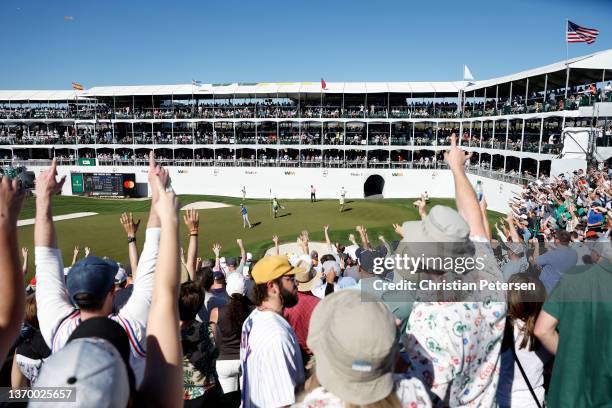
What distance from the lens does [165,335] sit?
86.3 inches

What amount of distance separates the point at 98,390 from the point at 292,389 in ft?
5.89

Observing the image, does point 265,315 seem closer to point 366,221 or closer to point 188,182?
point 366,221

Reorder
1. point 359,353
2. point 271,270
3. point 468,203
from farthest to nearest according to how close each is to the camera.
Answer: point 271,270, point 468,203, point 359,353

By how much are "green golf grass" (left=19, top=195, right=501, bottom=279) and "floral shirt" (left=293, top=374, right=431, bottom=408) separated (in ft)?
57.4

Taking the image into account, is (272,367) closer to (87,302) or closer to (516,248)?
(87,302)

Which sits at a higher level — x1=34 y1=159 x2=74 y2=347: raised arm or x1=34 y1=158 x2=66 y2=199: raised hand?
x1=34 y1=158 x2=66 y2=199: raised hand

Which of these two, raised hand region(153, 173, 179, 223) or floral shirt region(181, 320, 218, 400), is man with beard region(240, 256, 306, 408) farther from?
raised hand region(153, 173, 179, 223)

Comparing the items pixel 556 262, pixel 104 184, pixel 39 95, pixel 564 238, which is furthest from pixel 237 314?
pixel 39 95

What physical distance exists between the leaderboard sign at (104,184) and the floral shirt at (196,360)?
42.1 meters

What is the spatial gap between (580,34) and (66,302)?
30.6 meters

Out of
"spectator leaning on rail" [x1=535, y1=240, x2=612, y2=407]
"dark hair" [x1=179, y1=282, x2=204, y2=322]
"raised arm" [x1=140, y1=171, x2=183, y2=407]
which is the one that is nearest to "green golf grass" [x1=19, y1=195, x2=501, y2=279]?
"dark hair" [x1=179, y1=282, x2=204, y2=322]

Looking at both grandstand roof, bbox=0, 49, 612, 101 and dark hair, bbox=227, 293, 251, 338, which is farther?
grandstand roof, bbox=0, 49, 612, 101

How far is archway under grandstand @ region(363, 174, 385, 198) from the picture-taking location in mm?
44094

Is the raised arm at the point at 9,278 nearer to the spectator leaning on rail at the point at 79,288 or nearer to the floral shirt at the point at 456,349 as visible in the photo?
the spectator leaning on rail at the point at 79,288
